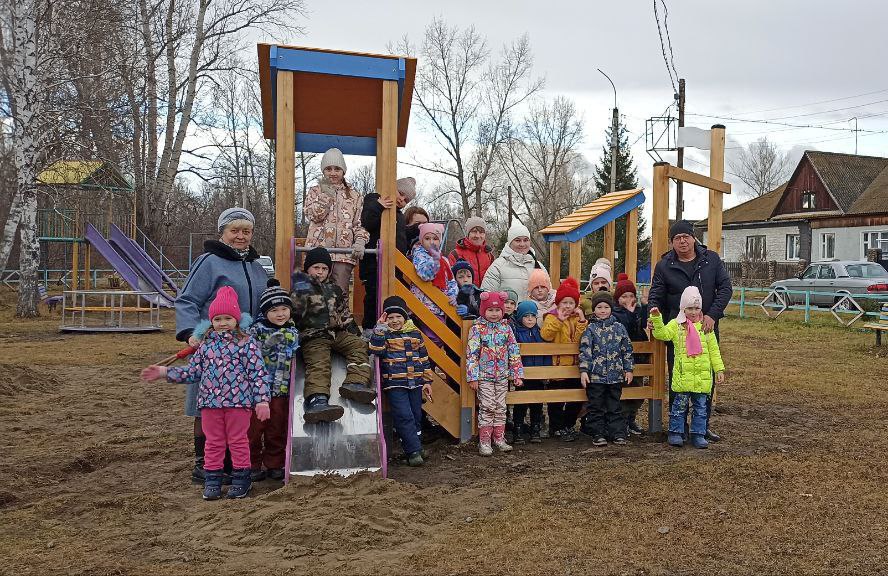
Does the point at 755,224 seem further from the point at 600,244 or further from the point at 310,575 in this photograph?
the point at 310,575

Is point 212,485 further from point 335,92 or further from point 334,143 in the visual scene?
point 334,143

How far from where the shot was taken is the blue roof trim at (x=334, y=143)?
738 centimetres

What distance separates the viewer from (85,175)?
19.3m

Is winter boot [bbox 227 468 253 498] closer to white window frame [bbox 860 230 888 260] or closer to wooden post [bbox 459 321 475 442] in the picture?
wooden post [bbox 459 321 475 442]

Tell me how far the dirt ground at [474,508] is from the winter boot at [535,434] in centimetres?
17

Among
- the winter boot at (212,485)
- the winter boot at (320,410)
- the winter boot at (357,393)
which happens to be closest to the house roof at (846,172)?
the winter boot at (357,393)

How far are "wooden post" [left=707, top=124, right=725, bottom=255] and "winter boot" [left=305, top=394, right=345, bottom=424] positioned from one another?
182 inches

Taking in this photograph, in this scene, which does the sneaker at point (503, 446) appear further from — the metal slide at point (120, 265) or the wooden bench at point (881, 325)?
the metal slide at point (120, 265)

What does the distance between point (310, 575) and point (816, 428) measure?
559cm

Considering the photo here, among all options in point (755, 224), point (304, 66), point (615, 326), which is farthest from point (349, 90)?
point (755, 224)

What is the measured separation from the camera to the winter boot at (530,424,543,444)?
651 centimetres

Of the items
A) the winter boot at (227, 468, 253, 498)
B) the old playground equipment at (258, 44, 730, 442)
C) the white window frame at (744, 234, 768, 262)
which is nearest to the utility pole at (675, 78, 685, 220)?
the white window frame at (744, 234, 768, 262)

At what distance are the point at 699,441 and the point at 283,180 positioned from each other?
415 centimetres

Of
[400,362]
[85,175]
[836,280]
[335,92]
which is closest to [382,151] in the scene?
[335,92]
